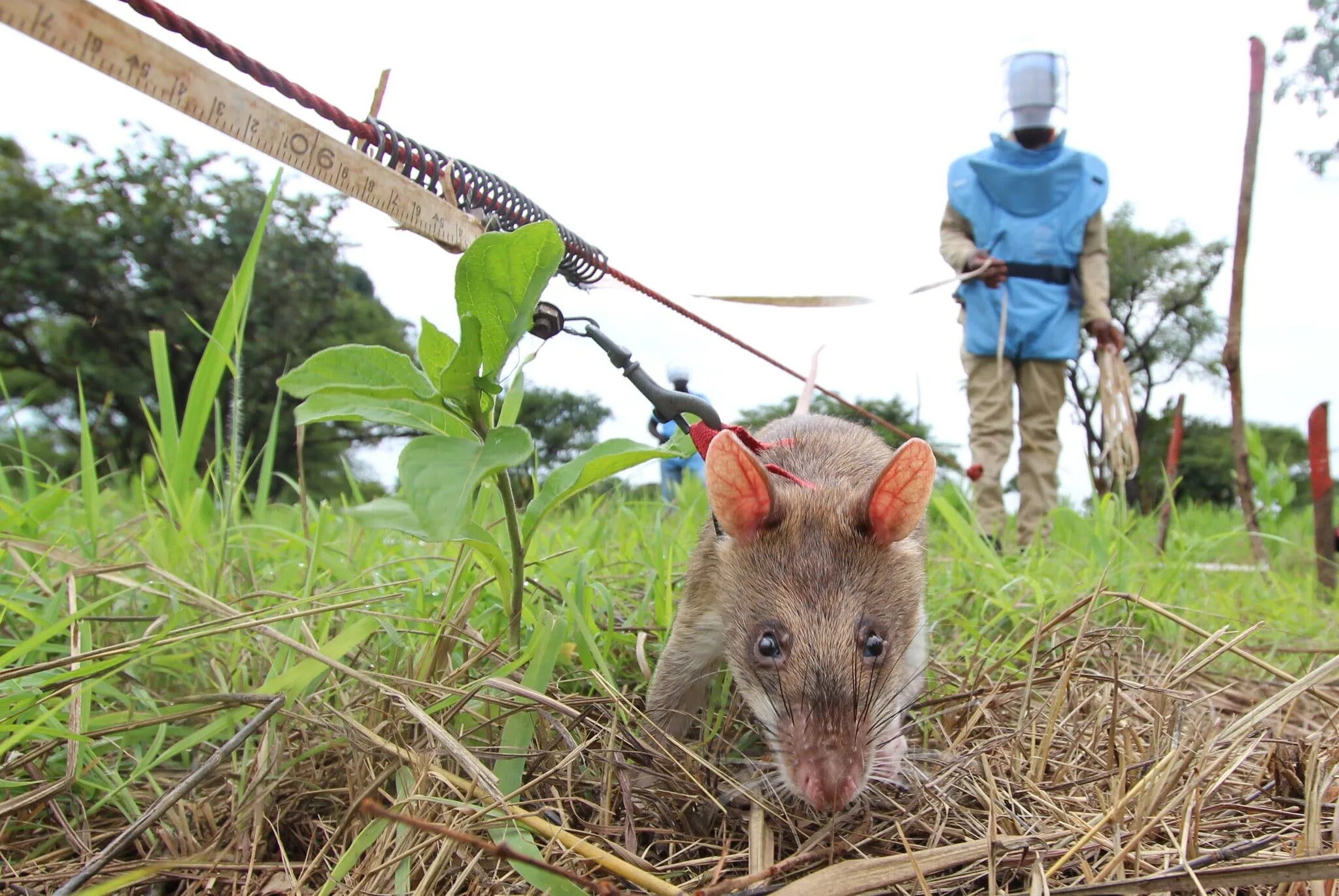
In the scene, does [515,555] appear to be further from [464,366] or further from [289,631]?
[289,631]

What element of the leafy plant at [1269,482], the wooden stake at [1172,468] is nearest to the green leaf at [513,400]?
the wooden stake at [1172,468]

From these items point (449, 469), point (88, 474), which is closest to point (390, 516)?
point (449, 469)

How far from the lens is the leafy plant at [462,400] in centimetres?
130

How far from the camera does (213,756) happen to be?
1.46m

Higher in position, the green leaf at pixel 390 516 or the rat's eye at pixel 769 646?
the green leaf at pixel 390 516

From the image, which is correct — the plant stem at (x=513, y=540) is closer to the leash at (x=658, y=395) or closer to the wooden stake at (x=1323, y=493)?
the leash at (x=658, y=395)

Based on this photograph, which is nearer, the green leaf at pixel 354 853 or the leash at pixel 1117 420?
the green leaf at pixel 354 853

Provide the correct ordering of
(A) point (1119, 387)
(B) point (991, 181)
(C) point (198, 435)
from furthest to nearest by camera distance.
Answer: (B) point (991, 181), (A) point (1119, 387), (C) point (198, 435)

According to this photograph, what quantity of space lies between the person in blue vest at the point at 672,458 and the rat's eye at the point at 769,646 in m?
0.42

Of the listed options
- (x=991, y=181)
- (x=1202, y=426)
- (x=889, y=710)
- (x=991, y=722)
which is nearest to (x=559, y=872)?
(x=889, y=710)

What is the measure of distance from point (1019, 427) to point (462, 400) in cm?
611

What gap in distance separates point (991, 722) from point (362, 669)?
64.0 inches

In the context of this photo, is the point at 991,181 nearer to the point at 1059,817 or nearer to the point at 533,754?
the point at 1059,817

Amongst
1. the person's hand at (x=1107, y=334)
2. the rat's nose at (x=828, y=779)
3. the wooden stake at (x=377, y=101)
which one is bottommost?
the rat's nose at (x=828, y=779)
